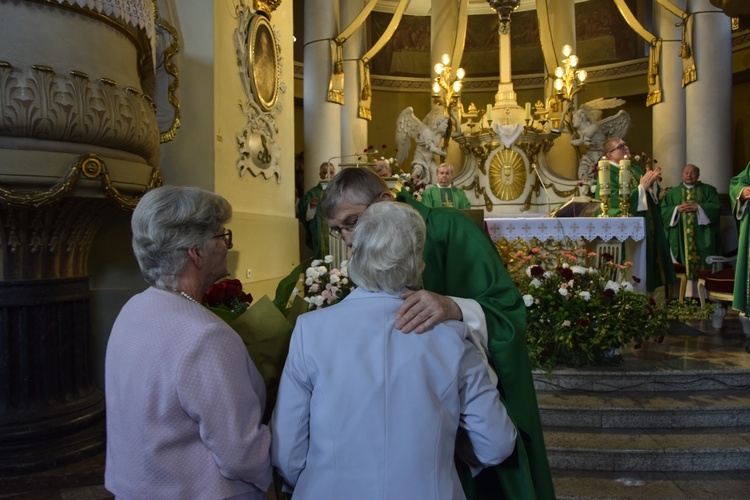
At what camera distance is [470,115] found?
1171 centimetres

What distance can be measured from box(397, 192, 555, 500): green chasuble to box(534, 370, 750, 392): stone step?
256 cm

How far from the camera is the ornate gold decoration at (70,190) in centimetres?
331

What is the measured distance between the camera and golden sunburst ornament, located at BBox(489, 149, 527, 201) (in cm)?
1109

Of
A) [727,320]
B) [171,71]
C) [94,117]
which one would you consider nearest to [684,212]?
Result: [727,320]

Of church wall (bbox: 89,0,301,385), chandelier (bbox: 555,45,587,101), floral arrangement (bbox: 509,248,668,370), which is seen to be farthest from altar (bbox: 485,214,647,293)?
chandelier (bbox: 555,45,587,101)

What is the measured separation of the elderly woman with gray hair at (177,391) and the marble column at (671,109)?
10941 mm

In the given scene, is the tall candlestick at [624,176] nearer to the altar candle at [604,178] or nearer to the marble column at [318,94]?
the altar candle at [604,178]

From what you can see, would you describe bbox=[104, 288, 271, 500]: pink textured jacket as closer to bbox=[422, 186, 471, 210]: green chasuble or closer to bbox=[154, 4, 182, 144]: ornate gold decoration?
bbox=[154, 4, 182, 144]: ornate gold decoration

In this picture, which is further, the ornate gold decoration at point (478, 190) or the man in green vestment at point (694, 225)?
the ornate gold decoration at point (478, 190)

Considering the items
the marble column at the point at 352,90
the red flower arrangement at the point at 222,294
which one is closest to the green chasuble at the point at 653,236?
the red flower arrangement at the point at 222,294

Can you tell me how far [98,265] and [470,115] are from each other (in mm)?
8077

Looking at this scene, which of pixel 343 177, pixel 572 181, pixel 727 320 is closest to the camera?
pixel 343 177

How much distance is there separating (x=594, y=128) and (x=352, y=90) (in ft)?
14.6

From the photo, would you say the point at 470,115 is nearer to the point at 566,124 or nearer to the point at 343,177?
the point at 566,124
